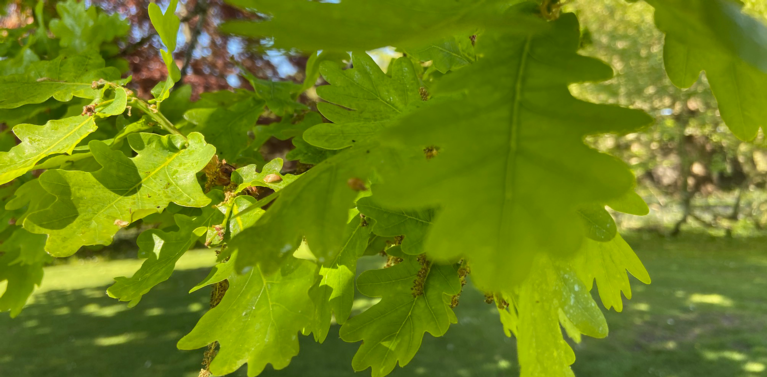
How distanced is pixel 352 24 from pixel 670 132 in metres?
12.0

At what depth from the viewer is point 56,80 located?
1.00 meters

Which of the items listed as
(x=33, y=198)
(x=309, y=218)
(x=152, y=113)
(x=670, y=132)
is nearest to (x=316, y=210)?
(x=309, y=218)

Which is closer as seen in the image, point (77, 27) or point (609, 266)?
point (609, 266)

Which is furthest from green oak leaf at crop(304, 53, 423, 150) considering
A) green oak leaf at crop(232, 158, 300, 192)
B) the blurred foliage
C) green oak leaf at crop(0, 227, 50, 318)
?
the blurred foliage

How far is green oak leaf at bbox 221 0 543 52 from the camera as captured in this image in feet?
1.28

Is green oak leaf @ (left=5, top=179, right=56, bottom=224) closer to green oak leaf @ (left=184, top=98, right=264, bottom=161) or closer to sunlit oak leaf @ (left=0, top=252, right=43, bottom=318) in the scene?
green oak leaf @ (left=184, top=98, right=264, bottom=161)

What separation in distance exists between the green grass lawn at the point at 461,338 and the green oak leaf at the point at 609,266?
4.07 metres

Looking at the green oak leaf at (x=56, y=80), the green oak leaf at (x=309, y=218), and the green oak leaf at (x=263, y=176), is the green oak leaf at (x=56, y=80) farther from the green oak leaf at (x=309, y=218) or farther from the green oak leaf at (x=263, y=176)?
the green oak leaf at (x=309, y=218)

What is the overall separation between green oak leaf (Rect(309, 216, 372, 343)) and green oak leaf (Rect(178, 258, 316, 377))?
38 millimetres

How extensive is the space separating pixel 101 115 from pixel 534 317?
2.87 ft

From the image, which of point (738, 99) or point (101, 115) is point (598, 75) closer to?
point (738, 99)

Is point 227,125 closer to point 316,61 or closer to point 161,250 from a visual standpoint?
point 316,61

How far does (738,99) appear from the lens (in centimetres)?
60

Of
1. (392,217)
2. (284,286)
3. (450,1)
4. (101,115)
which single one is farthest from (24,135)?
(450,1)
